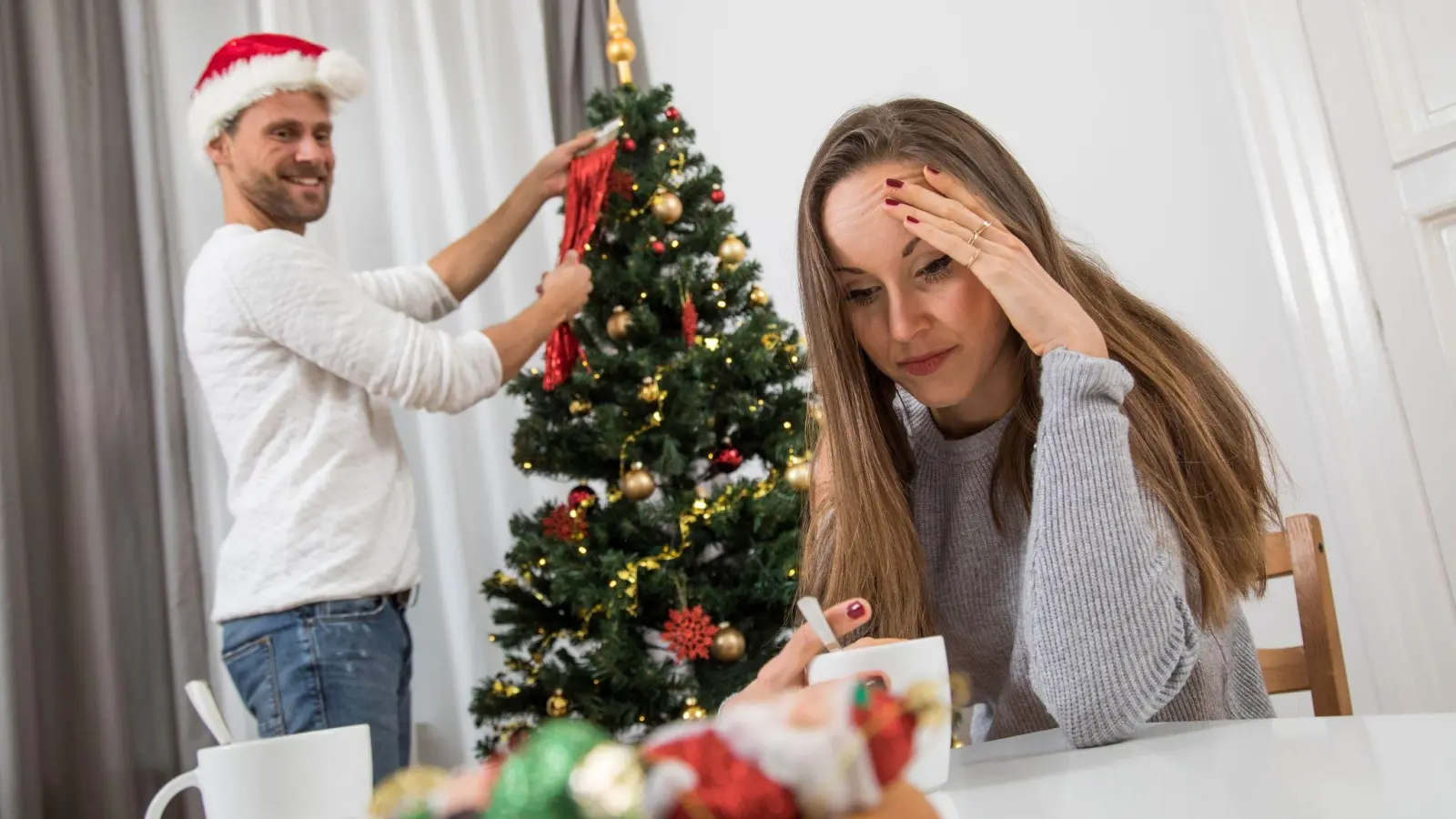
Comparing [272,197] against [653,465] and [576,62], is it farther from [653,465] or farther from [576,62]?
[576,62]

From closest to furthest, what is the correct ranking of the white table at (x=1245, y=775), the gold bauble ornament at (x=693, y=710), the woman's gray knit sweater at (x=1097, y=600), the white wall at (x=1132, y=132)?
A: the white table at (x=1245, y=775), the woman's gray knit sweater at (x=1097, y=600), the gold bauble ornament at (x=693, y=710), the white wall at (x=1132, y=132)

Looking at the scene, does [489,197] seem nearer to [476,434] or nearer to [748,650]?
[476,434]

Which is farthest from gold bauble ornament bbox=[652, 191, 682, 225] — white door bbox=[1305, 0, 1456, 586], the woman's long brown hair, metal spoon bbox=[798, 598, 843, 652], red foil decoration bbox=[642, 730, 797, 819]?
red foil decoration bbox=[642, 730, 797, 819]

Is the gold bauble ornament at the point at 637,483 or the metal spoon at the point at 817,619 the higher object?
the gold bauble ornament at the point at 637,483

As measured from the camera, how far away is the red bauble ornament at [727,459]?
1.93 meters

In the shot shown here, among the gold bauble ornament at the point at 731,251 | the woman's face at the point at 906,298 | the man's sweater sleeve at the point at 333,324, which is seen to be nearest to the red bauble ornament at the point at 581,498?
the man's sweater sleeve at the point at 333,324

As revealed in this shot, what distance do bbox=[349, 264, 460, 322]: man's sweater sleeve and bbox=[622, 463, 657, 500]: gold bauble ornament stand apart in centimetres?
56

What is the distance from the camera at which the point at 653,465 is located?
1875mm

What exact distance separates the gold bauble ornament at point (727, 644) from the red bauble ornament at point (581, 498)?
0.31 metres

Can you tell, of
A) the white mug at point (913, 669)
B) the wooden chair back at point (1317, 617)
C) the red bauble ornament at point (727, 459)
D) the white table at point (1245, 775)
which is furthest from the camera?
the red bauble ornament at point (727, 459)

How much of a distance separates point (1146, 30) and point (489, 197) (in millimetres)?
1588

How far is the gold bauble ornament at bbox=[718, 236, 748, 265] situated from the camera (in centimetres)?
201

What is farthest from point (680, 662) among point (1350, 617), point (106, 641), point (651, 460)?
point (1350, 617)

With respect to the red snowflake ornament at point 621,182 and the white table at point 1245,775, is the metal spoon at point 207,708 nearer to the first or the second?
the white table at point 1245,775
